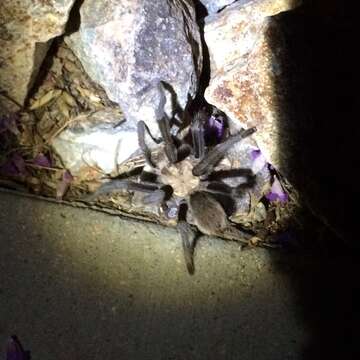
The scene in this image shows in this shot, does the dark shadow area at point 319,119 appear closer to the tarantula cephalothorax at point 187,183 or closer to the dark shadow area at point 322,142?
the dark shadow area at point 322,142

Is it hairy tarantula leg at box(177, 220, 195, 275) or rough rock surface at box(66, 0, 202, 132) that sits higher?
rough rock surface at box(66, 0, 202, 132)

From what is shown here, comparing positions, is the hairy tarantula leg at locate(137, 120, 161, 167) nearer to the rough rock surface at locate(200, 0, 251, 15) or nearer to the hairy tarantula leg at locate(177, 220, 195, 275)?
the hairy tarantula leg at locate(177, 220, 195, 275)

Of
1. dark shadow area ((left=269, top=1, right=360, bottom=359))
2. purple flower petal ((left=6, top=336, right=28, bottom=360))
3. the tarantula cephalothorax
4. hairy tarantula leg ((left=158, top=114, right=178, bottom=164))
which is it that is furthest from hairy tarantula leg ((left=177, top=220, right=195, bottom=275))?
purple flower petal ((left=6, top=336, right=28, bottom=360))

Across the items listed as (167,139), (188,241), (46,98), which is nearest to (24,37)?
(46,98)

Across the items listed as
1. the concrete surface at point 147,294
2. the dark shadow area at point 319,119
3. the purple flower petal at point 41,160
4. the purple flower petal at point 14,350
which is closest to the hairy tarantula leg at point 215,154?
the dark shadow area at point 319,119

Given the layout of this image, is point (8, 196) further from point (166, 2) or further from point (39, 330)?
point (166, 2)
